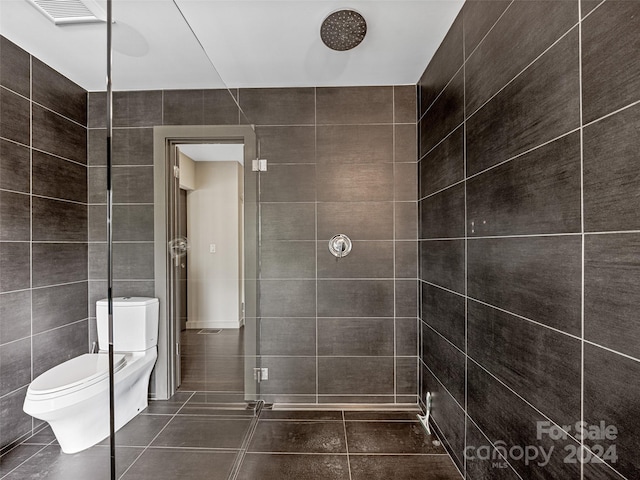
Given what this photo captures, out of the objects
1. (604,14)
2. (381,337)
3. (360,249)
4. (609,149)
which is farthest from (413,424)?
(604,14)

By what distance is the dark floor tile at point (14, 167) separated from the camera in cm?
87

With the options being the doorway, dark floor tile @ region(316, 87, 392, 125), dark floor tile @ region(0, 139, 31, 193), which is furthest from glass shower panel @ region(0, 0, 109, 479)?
dark floor tile @ region(316, 87, 392, 125)

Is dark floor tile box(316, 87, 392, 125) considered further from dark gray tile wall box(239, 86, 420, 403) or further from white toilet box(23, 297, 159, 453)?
white toilet box(23, 297, 159, 453)

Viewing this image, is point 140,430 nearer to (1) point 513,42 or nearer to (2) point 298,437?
(2) point 298,437

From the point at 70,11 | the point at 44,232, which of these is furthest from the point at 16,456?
the point at 70,11

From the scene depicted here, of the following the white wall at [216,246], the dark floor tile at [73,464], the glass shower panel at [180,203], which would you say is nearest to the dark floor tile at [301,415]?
the glass shower panel at [180,203]

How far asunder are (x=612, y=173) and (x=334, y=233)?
174 cm

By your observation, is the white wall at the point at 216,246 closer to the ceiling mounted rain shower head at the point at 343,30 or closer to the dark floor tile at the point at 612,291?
the ceiling mounted rain shower head at the point at 343,30

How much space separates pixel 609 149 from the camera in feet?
2.71

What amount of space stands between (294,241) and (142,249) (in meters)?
1.41

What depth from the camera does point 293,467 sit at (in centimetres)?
181

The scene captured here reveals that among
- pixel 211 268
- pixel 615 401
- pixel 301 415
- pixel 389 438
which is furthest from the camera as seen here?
pixel 301 415

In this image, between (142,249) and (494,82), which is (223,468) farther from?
(494,82)

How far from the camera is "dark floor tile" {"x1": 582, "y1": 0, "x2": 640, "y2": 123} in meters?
0.76
